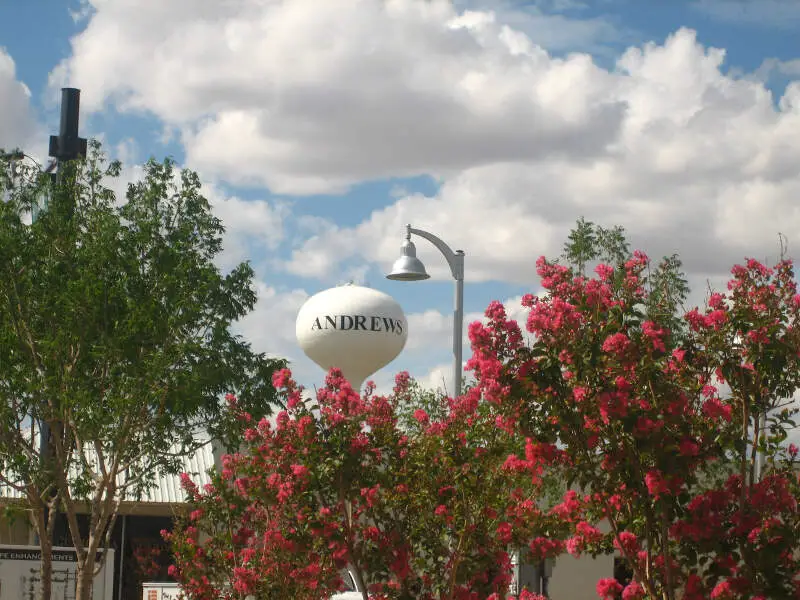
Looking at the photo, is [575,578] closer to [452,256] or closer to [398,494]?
[452,256]

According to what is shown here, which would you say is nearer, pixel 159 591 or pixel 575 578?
pixel 159 591

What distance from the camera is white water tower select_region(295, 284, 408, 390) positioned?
37344 mm

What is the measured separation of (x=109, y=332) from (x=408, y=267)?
519 centimetres

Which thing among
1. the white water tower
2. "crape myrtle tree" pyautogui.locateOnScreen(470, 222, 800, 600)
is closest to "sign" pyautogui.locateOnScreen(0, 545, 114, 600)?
"crape myrtle tree" pyautogui.locateOnScreen(470, 222, 800, 600)

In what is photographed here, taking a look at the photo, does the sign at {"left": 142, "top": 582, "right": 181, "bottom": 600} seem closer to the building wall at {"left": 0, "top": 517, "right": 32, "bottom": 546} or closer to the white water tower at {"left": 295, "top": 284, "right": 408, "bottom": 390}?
the building wall at {"left": 0, "top": 517, "right": 32, "bottom": 546}

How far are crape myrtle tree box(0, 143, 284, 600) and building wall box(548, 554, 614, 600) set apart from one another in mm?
15018

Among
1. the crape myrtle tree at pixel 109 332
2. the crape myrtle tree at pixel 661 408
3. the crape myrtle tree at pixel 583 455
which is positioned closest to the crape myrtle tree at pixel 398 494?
the crape myrtle tree at pixel 583 455

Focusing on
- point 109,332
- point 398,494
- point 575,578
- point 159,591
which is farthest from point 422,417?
point 575,578

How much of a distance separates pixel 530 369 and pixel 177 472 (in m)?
9.72

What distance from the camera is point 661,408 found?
375 inches

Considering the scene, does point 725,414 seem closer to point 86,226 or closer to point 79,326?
point 79,326

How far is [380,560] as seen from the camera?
1188 cm

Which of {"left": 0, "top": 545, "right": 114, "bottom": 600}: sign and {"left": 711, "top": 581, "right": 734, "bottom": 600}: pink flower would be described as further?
{"left": 0, "top": 545, "right": 114, "bottom": 600}: sign

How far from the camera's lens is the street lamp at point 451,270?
1848 cm
